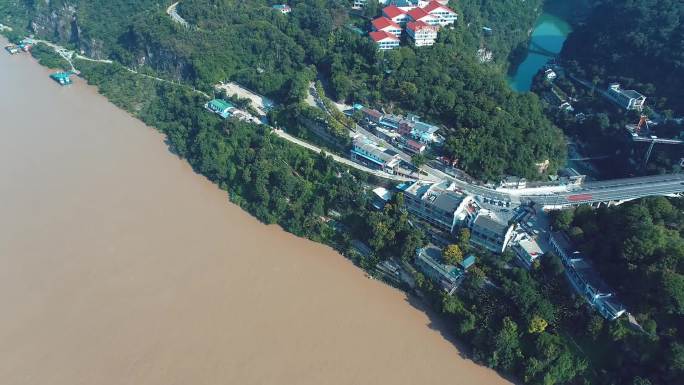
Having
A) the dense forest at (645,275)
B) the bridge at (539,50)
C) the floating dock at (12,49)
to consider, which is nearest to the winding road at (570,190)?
the dense forest at (645,275)

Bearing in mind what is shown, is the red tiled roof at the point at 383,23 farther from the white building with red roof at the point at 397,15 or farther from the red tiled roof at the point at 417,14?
the red tiled roof at the point at 417,14

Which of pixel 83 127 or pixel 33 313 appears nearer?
pixel 33 313

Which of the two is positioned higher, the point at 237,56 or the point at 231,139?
the point at 237,56

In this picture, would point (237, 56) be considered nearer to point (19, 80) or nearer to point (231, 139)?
point (231, 139)

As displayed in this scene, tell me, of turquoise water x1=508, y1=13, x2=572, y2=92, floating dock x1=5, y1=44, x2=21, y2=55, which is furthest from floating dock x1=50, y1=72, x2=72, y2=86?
turquoise water x1=508, y1=13, x2=572, y2=92

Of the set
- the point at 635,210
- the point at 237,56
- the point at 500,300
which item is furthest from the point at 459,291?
the point at 237,56

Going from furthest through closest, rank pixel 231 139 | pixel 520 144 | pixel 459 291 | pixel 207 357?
pixel 231 139
pixel 520 144
pixel 459 291
pixel 207 357

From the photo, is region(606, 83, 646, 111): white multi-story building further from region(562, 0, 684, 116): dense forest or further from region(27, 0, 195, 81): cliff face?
region(27, 0, 195, 81): cliff face
